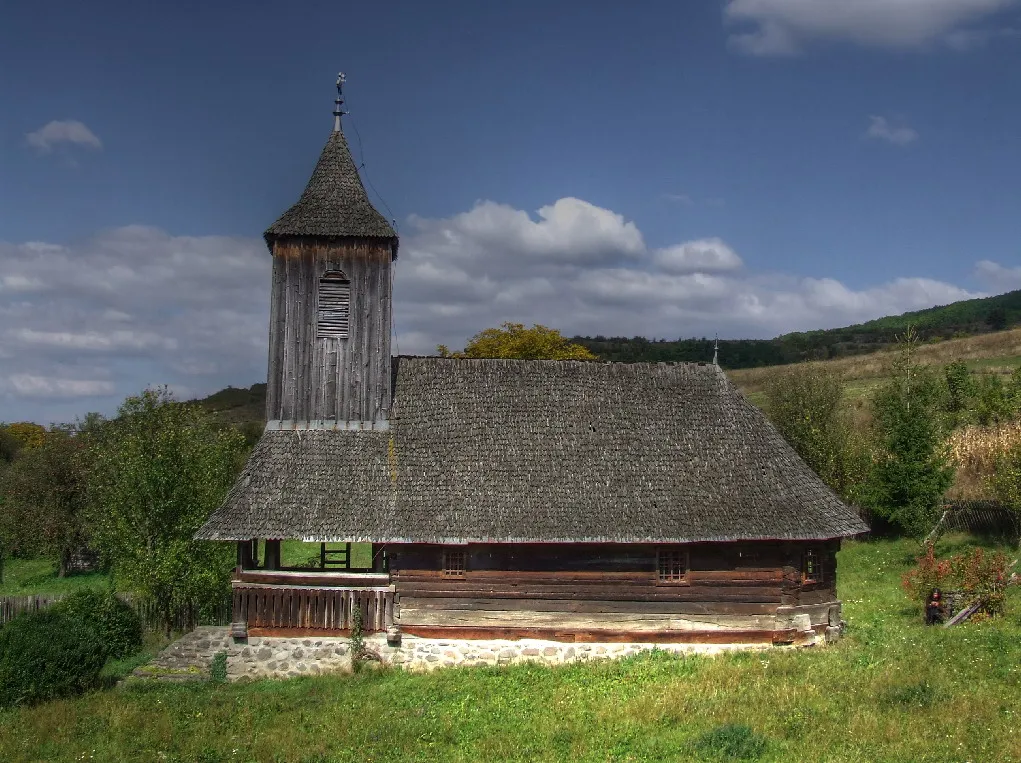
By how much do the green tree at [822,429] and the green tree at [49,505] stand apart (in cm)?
3198

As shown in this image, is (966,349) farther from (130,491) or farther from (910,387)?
(130,491)

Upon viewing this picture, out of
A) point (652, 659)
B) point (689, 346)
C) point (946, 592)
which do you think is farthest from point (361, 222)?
point (689, 346)

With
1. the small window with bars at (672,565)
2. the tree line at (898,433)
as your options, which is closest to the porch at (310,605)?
the small window with bars at (672,565)

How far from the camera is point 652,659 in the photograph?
1777 cm

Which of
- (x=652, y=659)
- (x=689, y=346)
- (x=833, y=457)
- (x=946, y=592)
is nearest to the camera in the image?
(x=652, y=659)

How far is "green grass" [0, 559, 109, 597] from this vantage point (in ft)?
115

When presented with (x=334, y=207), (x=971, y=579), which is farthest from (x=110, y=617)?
(x=971, y=579)

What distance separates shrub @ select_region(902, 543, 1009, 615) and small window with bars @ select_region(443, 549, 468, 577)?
10.9 metres

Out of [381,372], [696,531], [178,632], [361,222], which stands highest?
[361,222]

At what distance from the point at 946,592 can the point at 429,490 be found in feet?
40.0

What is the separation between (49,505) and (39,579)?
11.0 ft

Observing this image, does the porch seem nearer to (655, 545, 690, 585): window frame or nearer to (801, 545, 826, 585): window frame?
(655, 545, 690, 585): window frame

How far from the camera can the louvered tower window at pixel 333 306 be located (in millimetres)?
20781

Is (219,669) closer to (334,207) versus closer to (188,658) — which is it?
(188,658)
